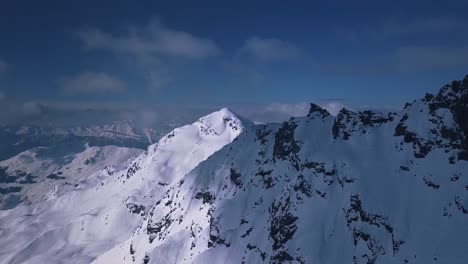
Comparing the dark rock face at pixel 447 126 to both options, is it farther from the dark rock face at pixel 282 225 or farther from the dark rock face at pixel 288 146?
the dark rock face at pixel 282 225

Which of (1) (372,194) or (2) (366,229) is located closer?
(2) (366,229)

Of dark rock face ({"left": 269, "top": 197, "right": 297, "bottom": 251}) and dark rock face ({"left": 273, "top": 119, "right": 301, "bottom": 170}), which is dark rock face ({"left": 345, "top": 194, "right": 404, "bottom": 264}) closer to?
dark rock face ({"left": 269, "top": 197, "right": 297, "bottom": 251})

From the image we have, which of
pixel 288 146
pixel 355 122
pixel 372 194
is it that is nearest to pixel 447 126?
pixel 372 194

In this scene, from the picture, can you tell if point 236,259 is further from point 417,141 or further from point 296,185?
point 417,141

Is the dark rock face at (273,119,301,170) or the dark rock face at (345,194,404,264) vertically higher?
the dark rock face at (273,119,301,170)

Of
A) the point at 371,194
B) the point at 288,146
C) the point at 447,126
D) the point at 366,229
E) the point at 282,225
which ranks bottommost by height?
the point at 282,225

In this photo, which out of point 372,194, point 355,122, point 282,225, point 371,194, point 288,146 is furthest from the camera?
point 288,146

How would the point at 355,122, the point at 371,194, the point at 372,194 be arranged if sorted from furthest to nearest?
the point at 355,122 → the point at 371,194 → the point at 372,194

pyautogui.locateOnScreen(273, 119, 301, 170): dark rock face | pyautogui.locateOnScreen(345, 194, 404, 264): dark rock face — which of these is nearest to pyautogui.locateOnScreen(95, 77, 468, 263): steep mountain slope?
pyautogui.locateOnScreen(345, 194, 404, 264): dark rock face

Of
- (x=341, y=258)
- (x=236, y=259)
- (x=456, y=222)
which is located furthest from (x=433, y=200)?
(x=236, y=259)

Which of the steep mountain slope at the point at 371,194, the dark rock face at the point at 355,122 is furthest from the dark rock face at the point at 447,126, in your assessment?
the dark rock face at the point at 355,122

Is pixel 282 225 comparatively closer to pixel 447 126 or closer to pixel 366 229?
pixel 366 229
